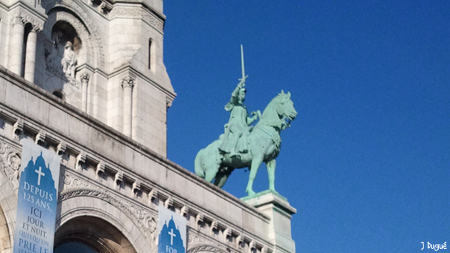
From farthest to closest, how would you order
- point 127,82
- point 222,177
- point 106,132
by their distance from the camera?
point 127,82 < point 222,177 < point 106,132

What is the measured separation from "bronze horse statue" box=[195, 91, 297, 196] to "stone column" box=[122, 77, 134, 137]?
305 centimetres

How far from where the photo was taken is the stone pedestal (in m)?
29.6

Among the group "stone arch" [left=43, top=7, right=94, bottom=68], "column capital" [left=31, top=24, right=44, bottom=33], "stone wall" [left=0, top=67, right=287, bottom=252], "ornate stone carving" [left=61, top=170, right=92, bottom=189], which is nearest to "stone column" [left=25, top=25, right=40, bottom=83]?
"column capital" [left=31, top=24, right=44, bottom=33]

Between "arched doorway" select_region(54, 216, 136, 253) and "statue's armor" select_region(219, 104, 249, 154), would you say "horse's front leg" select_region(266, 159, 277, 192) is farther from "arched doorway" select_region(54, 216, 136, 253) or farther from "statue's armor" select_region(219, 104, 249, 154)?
"arched doorway" select_region(54, 216, 136, 253)

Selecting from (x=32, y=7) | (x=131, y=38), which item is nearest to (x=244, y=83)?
(x=131, y=38)

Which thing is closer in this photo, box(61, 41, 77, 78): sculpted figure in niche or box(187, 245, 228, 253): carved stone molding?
box(187, 245, 228, 253): carved stone molding

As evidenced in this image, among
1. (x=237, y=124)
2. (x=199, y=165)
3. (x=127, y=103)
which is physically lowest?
(x=199, y=165)

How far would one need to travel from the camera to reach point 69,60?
34.2m

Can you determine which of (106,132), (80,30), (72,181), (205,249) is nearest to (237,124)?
(205,249)

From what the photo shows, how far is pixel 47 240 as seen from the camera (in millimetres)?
21141

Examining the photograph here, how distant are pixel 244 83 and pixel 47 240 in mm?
13317

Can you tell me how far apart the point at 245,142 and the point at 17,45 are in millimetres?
8713

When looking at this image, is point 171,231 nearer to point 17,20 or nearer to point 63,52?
point 17,20

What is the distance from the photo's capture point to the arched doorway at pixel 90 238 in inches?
902
